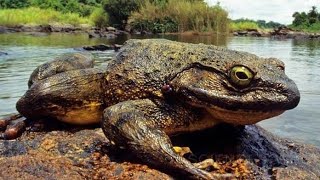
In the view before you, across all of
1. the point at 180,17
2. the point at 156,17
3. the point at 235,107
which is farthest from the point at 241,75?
the point at 156,17

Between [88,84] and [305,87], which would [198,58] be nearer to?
[88,84]

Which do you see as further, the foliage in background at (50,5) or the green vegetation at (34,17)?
the foliage in background at (50,5)

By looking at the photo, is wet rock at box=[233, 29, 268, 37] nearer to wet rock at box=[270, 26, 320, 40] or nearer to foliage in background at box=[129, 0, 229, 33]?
wet rock at box=[270, 26, 320, 40]

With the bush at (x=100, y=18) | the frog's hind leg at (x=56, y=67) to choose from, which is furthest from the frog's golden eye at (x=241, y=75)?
the bush at (x=100, y=18)

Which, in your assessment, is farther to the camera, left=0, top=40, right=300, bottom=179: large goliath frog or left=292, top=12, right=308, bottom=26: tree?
left=292, top=12, right=308, bottom=26: tree

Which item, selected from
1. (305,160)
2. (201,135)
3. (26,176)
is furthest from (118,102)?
(305,160)

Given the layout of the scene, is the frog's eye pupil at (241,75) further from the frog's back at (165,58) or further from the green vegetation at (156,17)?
the green vegetation at (156,17)

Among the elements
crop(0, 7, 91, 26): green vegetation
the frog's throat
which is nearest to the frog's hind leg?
the frog's throat

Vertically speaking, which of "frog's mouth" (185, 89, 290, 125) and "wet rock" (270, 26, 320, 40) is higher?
"frog's mouth" (185, 89, 290, 125)
